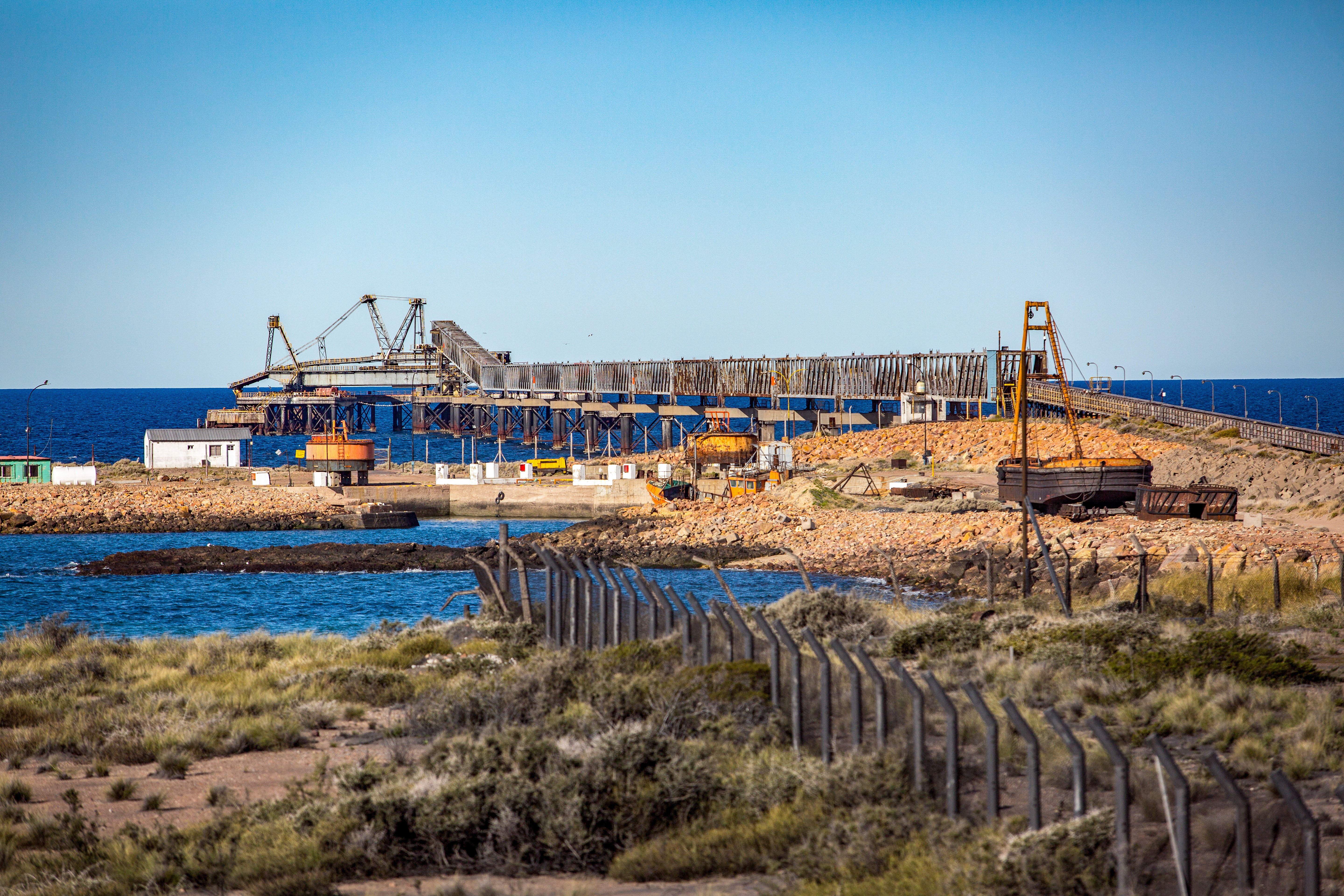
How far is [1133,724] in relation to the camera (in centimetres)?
1126

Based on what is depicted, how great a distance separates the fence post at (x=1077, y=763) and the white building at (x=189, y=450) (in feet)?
241

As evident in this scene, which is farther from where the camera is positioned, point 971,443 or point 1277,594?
point 971,443

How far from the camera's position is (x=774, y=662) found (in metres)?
11.0

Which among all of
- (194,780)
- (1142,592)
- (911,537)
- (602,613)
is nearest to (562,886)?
(194,780)

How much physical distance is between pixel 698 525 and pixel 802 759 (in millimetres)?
38372

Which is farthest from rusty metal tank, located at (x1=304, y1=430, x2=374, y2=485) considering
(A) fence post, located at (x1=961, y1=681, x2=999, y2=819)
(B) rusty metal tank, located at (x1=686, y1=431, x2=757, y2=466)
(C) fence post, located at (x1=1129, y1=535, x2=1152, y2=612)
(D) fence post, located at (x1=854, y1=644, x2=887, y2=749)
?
→ (A) fence post, located at (x1=961, y1=681, x2=999, y2=819)

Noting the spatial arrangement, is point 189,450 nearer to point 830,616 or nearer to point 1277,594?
point 830,616

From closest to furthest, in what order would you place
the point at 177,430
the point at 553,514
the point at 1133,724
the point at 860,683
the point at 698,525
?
the point at 860,683, the point at 1133,724, the point at 698,525, the point at 553,514, the point at 177,430

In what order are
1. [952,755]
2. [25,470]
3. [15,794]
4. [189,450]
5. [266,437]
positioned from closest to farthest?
[952,755] < [15,794] < [25,470] < [189,450] < [266,437]

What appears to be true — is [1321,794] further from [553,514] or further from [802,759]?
[553,514]

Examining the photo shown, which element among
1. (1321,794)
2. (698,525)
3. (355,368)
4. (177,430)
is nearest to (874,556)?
(698,525)

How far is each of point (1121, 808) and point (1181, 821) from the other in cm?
38

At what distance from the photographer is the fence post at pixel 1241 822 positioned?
629cm

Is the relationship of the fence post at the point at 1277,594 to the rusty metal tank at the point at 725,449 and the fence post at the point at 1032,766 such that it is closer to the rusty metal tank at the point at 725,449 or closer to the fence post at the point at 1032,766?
the fence post at the point at 1032,766
